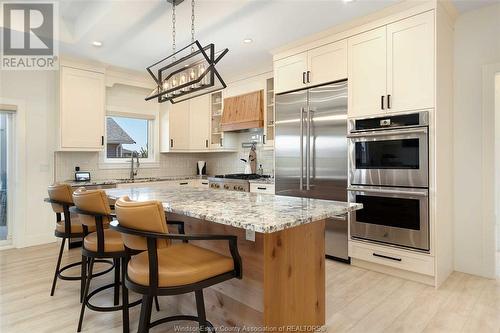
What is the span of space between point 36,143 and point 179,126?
7.04 ft

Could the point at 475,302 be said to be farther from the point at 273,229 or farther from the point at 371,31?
the point at 371,31

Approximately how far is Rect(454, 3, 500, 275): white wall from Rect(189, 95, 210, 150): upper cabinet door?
12.6ft

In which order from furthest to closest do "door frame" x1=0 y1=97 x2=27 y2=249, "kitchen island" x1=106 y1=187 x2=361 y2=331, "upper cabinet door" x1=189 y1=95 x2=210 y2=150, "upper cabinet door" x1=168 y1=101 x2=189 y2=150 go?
1. "upper cabinet door" x1=189 y1=95 x2=210 y2=150
2. "upper cabinet door" x1=168 y1=101 x2=189 y2=150
3. "door frame" x1=0 y1=97 x2=27 y2=249
4. "kitchen island" x1=106 y1=187 x2=361 y2=331

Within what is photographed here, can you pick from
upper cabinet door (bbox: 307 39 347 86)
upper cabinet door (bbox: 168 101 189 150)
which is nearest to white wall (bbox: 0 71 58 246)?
upper cabinet door (bbox: 168 101 189 150)

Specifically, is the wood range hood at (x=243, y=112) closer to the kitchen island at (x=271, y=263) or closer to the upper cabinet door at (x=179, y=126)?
the upper cabinet door at (x=179, y=126)

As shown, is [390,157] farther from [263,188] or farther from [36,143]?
[36,143]

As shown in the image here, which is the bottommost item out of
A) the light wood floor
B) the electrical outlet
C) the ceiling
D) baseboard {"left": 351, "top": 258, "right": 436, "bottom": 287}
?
the light wood floor

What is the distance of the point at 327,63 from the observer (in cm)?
357

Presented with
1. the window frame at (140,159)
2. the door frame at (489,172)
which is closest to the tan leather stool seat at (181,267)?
the door frame at (489,172)

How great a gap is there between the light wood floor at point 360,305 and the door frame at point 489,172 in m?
0.23

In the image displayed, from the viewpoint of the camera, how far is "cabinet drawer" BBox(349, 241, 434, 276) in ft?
9.46

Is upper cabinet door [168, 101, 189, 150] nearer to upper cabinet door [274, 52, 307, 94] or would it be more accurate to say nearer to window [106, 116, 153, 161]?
window [106, 116, 153, 161]

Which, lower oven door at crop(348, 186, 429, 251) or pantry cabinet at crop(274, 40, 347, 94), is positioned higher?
pantry cabinet at crop(274, 40, 347, 94)

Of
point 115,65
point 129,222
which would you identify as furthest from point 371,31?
point 115,65
